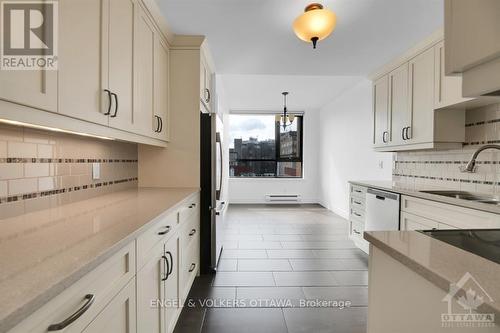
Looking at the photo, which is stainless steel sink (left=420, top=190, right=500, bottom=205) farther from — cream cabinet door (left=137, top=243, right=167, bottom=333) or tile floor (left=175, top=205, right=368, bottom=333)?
cream cabinet door (left=137, top=243, right=167, bottom=333)

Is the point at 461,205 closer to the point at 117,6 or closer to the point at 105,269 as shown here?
the point at 105,269

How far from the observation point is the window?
7.47 metres

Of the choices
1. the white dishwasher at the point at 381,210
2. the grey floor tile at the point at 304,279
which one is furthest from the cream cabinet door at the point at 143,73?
the white dishwasher at the point at 381,210

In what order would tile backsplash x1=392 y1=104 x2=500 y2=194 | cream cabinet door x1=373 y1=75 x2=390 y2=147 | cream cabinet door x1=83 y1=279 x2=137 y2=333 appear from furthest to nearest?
cream cabinet door x1=373 y1=75 x2=390 y2=147 → tile backsplash x1=392 y1=104 x2=500 y2=194 → cream cabinet door x1=83 y1=279 x2=137 y2=333

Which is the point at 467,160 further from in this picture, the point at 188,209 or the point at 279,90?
the point at 279,90

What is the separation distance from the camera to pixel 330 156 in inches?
253

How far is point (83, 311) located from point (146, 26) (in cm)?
206

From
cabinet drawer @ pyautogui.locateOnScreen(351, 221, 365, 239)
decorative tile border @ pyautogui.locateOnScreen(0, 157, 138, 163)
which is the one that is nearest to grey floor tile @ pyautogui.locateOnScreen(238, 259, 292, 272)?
cabinet drawer @ pyautogui.locateOnScreen(351, 221, 365, 239)

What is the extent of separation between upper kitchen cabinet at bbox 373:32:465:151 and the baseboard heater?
402cm

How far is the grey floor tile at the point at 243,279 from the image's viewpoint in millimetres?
2541

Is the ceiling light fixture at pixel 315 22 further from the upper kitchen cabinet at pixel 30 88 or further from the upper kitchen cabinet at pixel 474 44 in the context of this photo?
the upper kitchen cabinet at pixel 30 88

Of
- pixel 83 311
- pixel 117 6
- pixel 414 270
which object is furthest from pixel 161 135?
pixel 414 270

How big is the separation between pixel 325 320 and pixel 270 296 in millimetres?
504

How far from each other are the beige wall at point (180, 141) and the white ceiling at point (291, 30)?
34cm
